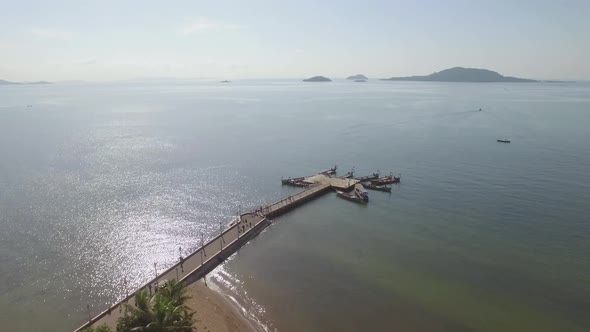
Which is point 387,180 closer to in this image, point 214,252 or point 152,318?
point 214,252

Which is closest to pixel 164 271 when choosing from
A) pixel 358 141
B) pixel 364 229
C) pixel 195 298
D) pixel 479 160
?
pixel 195 298

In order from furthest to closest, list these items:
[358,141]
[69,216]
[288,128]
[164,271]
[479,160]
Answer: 1. [288,128]
2. [358,141]
3. [479,160]
4. [69,216]
5. [164,271]

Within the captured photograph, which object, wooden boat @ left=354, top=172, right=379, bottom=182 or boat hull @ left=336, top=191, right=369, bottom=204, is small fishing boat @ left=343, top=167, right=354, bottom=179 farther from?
boat hull @ left=336, top=191, right=369, bottom=204

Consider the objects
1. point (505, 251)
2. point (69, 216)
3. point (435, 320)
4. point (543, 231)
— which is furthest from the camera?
point (69, 216)

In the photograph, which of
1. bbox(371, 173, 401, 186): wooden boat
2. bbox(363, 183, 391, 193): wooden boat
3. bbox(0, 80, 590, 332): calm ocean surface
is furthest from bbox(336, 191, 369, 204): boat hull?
bbox(371, 173, 401, 186): wooden boat

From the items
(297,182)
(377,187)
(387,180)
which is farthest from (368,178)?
(297,182)

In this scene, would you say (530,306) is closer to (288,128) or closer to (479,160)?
(479,160)
